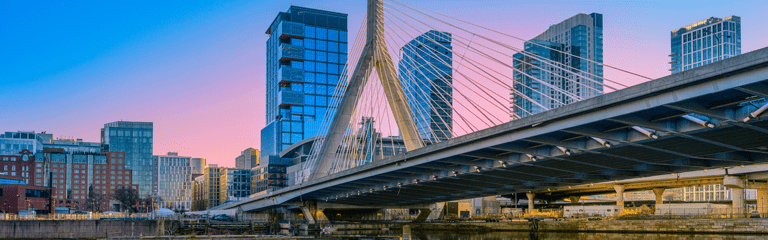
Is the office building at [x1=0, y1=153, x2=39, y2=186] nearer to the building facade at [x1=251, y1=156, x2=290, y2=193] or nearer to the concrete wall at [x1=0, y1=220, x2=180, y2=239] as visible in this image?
the building facade at [x1=251, y1=156, x2=290, y2=193]

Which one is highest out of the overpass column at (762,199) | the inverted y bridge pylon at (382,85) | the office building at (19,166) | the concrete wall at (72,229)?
the inverted y bridge pylon at (382,85)

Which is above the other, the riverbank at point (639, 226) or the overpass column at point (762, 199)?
the overpass column at point (762, 199)

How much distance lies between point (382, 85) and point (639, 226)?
2354 cm

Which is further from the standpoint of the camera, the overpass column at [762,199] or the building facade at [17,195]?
the building facade at [17,195]

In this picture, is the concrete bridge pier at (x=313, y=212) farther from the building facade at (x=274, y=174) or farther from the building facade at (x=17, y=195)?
the building facade at (x=274, y=174)

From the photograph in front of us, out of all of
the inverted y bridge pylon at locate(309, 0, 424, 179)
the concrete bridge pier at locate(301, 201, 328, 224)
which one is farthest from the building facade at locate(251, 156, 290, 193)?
the inverted y bridge pylon at locate(309, 0, 424, 179)

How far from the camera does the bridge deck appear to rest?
79.6 ft

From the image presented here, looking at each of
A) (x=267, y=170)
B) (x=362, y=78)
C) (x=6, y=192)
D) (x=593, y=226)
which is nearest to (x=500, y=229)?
(x=593, y=226)

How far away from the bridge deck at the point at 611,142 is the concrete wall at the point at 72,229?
60.7ft

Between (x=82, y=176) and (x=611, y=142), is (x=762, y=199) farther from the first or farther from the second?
(x=82, y=176)

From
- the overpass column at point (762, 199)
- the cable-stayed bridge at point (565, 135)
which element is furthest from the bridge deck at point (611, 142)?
the overpass column at point (762, 199)

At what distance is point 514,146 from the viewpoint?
127 feet

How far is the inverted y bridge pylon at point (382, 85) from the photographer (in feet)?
181

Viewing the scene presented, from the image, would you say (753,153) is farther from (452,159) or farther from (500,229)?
(500,229)
